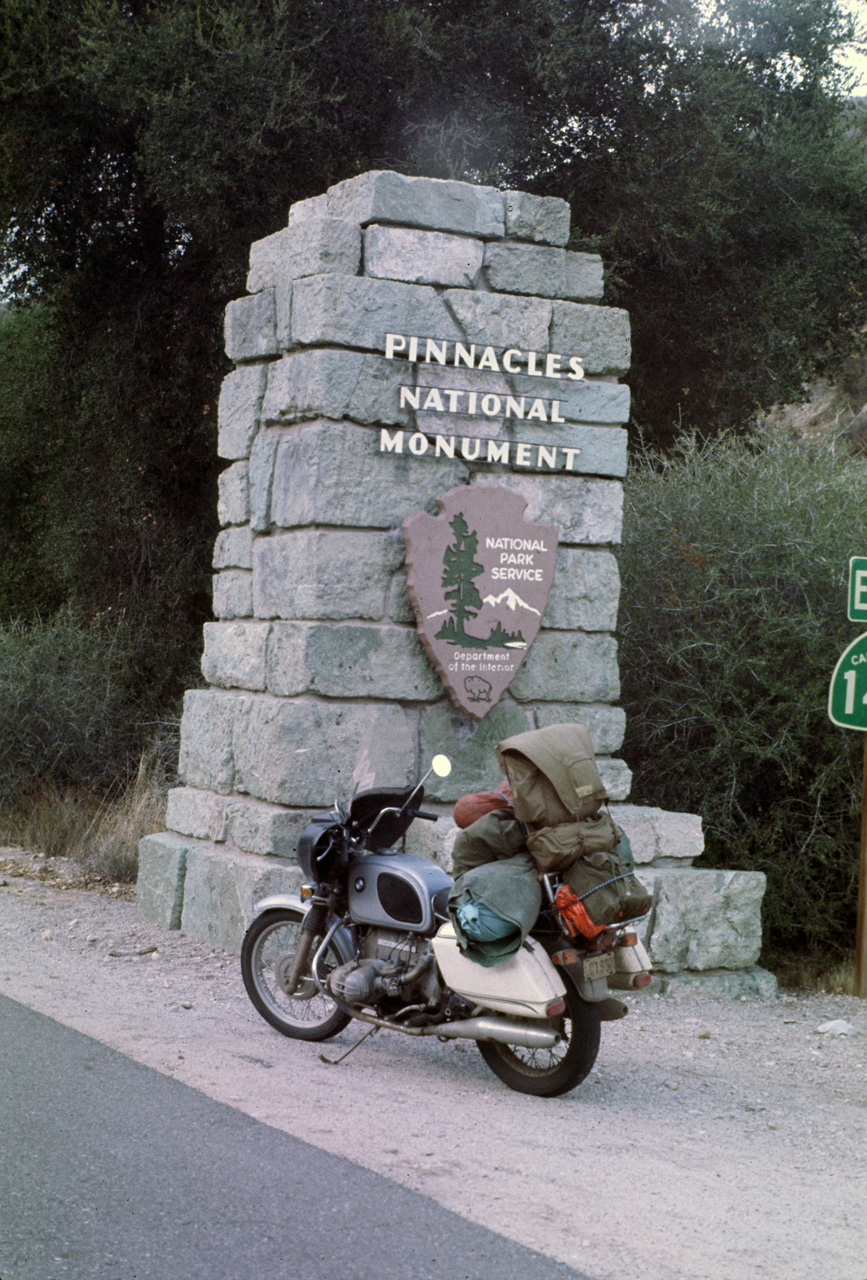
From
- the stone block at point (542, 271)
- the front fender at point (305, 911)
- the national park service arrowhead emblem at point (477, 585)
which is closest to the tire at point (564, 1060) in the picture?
the front fender at point (305, 911)

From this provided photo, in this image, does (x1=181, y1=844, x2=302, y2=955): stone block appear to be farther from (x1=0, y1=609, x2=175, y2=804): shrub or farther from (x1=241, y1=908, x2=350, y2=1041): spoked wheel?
(x1=0, y1=609, x2=175, y2=804): shrub

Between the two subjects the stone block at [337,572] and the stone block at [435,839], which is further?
the stone block at [337,572]

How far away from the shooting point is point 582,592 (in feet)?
22.3

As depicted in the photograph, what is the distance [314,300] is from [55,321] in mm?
8251

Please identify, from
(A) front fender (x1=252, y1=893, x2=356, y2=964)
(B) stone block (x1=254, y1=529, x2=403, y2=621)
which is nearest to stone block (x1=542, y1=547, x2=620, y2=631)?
(B) stone block (x1=254, y1=529, x2=403, y2=621)

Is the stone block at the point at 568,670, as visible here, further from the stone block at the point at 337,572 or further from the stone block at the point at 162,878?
the stone block at the point at 162,878

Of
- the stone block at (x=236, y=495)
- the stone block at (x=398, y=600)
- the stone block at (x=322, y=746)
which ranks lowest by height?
the stone block at (x=322, y=746)

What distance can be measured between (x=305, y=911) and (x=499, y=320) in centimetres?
314

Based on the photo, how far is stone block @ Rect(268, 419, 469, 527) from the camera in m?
6.20

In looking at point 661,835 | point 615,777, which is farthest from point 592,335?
point 661,835

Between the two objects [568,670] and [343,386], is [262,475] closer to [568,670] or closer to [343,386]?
[343,386]

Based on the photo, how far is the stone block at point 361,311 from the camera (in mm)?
6234

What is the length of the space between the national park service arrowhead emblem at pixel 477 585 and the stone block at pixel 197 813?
1414 millimetres

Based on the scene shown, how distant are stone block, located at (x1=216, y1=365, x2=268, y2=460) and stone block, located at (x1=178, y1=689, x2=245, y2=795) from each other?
1326 mm
